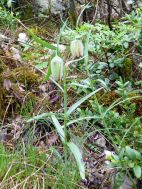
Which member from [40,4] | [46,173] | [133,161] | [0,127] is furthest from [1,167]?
[40,4]

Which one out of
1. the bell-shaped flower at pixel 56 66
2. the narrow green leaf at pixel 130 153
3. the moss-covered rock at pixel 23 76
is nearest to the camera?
the bell-shaped flower at pixel 56 66

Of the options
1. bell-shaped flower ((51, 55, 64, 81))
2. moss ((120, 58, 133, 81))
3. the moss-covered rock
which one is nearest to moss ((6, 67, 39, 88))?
the moss-covered rock

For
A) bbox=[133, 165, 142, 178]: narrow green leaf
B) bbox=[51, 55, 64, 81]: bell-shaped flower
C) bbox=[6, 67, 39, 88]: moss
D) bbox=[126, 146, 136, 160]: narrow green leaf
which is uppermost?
bbox=[51, 55, 64, 81]: bell-shaped flower

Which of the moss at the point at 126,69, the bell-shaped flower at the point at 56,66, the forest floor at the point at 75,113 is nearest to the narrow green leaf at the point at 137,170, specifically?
the forest floor at the point at 75,113

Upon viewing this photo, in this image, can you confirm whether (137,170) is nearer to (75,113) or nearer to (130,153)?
(130,153)

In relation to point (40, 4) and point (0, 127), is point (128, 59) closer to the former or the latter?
point (0, 127)

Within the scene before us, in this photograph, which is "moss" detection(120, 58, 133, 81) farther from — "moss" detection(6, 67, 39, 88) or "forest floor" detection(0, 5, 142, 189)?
"moss" detection(6, 67, 39, 88)

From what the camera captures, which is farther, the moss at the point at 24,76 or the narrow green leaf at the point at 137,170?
the moss at the point at 24,76

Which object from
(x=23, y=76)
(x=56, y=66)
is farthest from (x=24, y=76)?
(x=56, y=66)

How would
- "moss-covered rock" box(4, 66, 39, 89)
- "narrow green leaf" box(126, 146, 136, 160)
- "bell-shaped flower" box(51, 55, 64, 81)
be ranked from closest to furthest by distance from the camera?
"bell-shaped flower" box(51, 55, 64, 81) → "narrow green leaf" box(126, 146, 136, 160) → "moss-covered rock" box(4, 66, 39, 89)

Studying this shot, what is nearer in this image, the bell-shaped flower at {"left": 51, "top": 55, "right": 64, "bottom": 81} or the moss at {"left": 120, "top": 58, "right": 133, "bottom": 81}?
the bell-shaped flower at {"left": 51, "top": 55, "right": 64, "bottom": 81}

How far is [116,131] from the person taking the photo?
5.57ft

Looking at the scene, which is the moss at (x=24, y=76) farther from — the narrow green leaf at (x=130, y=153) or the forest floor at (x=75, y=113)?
the narrow green leaf at (x=130, y=153)

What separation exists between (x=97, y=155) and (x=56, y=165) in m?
0.23
